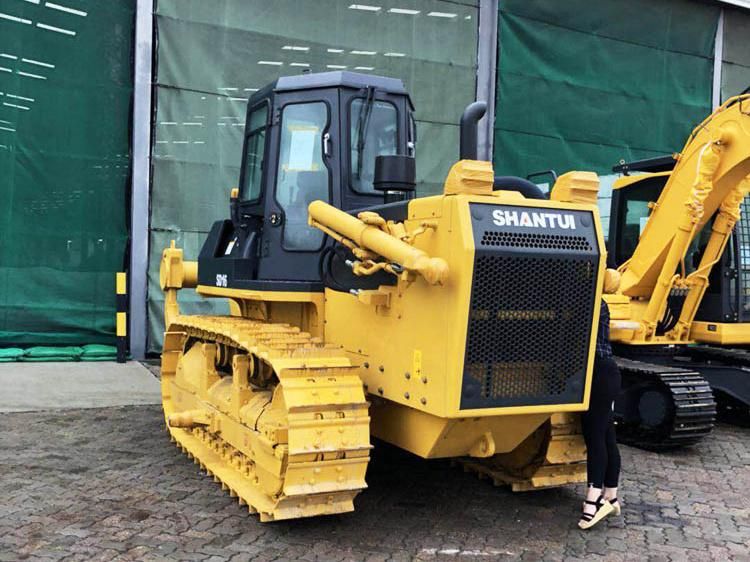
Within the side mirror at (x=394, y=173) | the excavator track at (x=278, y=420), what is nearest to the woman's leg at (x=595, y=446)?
the excavator track at (x=278, y=420)

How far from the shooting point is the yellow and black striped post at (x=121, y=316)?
35.2 feet

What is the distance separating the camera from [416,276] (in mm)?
4102

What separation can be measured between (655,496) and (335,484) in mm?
2544

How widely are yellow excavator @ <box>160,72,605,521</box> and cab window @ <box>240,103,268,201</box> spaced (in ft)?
0.12

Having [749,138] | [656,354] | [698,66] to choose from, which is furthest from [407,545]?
[698,66]

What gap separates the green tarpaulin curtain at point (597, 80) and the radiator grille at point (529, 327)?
9.28 metres

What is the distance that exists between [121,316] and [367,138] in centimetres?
641

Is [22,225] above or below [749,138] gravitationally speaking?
below

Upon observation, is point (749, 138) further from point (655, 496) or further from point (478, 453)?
point (478, 453)

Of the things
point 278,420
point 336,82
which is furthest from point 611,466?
point 336,82

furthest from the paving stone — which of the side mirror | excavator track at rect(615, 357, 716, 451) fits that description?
the side mirror

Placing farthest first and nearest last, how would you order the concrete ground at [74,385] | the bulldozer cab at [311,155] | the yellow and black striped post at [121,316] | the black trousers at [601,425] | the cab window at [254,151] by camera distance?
1. the yellow and black striped post at [121,316]
2. the concrete ground at [74,385]
3. the cab window at [254,151]
4. the bulldozer cab at [311,155]
5. the black trousers at [601,425]

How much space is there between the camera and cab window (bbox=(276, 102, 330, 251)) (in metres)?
5.43

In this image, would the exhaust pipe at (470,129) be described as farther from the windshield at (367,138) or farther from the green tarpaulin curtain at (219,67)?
the green tarpaulin curtain at (219,67)
